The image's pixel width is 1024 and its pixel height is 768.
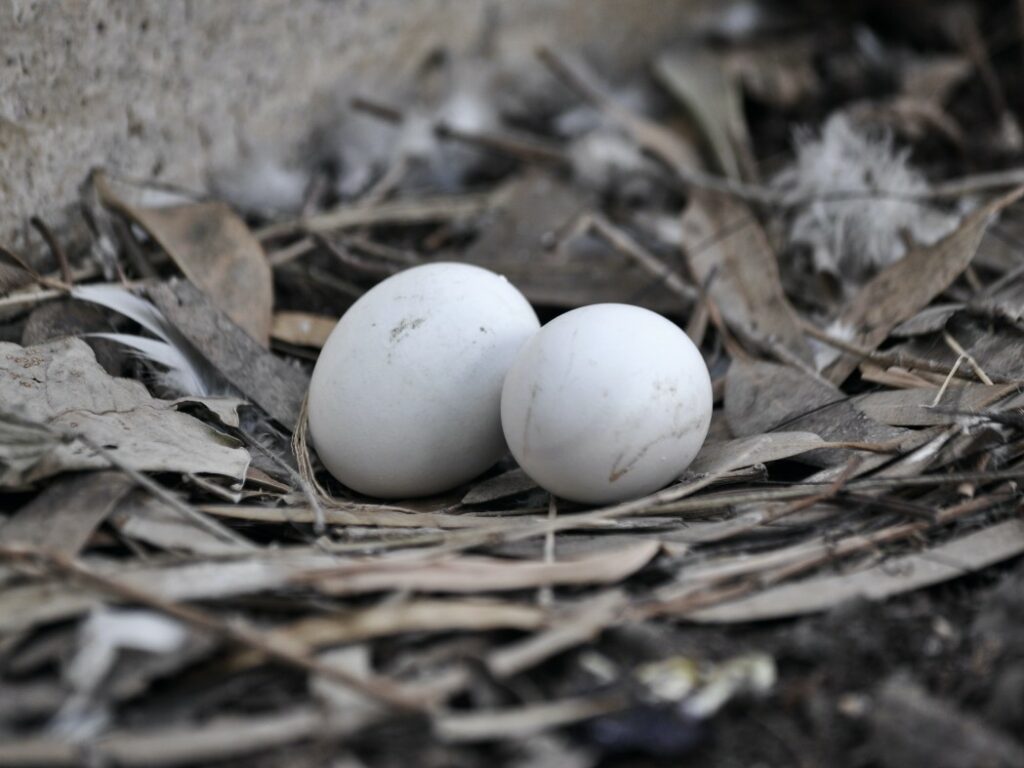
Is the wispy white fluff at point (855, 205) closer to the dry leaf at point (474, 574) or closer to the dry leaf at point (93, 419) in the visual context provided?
the dry leaf at point (474, 574)

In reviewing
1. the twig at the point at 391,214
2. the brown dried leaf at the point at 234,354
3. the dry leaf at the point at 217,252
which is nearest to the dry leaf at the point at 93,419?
the brown dried leaf at the point at 234,354

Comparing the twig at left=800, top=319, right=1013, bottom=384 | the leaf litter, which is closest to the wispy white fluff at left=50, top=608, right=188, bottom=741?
the leaf litter

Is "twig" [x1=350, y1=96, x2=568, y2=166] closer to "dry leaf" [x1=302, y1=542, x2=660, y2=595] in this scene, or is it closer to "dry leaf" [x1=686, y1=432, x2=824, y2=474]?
"dry leaf" [x1=686, y1=432, x2=824, y2=474]

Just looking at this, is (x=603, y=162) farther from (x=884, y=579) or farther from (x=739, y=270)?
(x=884, y=579)

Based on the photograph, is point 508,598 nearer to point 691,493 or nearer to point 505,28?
point 691,493

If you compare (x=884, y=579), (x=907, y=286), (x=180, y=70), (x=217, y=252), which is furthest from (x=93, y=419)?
(x=907, y=286)
